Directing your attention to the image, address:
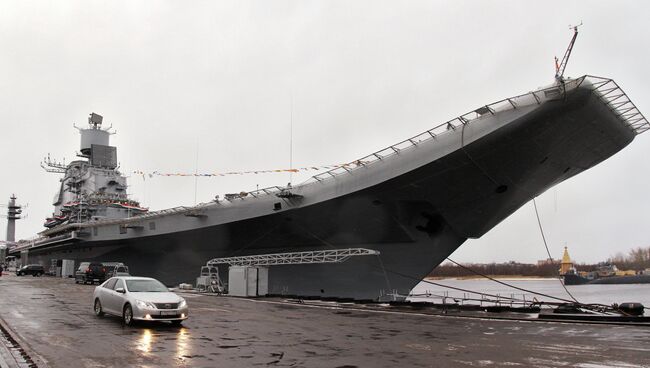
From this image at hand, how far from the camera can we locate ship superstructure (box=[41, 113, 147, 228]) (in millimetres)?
41031

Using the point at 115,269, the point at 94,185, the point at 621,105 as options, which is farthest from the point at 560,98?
the point at 94,185

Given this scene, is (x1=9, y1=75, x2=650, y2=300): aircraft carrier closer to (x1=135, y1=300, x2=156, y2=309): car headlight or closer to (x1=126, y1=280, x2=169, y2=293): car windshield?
(x1=126, y1=280, x2=169, y2=293): car windshield

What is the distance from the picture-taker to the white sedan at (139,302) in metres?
10.8

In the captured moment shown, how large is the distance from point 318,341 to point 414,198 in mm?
10861

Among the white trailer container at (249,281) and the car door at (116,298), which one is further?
the white trailer container at (249,281)

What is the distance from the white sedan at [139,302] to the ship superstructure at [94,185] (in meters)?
28.8

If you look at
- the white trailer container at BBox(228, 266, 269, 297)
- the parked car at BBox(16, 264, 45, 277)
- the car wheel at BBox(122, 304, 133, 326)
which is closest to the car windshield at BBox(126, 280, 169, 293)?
the car wheel at BBox(122, 304, 133, 326)

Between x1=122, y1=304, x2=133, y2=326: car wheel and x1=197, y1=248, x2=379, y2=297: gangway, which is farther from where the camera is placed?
x1=197, y1=248, x2=379, y2=297: gangway

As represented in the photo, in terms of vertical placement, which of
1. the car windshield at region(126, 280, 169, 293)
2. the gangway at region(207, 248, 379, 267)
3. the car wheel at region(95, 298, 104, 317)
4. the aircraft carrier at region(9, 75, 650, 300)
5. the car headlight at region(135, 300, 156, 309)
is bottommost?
the car wheel at region(95, 298, 104, 317)

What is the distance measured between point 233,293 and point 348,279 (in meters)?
4.89

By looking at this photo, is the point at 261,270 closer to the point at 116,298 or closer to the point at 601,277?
the point at 116,298

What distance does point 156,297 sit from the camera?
37.0 feet

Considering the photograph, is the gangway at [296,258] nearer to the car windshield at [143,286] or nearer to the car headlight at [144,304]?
the car windshield at [143,286]

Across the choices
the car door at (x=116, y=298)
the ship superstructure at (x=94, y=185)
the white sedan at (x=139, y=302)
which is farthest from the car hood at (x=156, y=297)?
the ship superstructure at (x=94, y=185)
